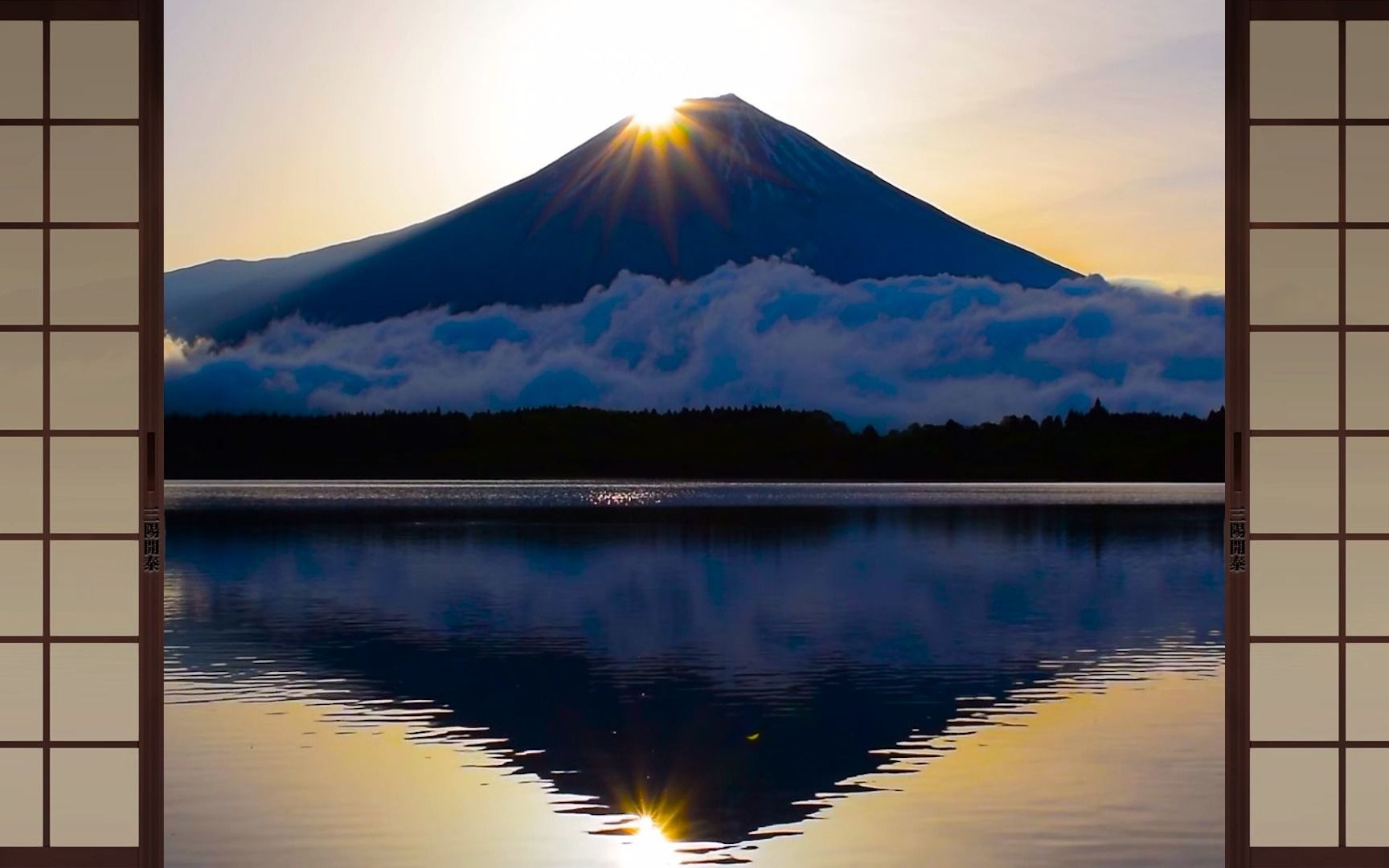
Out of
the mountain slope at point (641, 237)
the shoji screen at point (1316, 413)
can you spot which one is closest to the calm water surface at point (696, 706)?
the shoji screen at point (1316, 413)

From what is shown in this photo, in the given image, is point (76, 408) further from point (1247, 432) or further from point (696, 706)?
point (696, 706)

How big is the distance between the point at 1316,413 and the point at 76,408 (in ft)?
10.8

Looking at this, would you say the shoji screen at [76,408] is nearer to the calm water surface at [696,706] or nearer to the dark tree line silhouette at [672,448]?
the calm water surface at [696,706]

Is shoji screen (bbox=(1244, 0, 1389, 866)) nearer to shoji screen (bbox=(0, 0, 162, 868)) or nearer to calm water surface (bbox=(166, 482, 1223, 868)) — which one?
calm water surface (bbox=(166, 482, 1223, 868))

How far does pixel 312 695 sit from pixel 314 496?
57300 millimetres

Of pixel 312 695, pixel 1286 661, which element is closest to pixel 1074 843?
pixel 1286 661

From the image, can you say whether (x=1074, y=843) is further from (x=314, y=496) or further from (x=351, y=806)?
(x=314, y=496)

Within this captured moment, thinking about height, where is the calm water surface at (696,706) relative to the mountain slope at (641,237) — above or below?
below

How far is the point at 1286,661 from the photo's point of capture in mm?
4172

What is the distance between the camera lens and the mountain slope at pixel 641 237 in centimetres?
9831

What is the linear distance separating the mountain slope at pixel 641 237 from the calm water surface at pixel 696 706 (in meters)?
62.1

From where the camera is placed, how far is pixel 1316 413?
4.19 meters

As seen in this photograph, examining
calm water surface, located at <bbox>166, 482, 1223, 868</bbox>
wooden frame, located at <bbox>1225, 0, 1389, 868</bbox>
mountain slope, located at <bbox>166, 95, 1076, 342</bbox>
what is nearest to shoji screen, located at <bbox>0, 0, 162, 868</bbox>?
calm water surface, located at <bbox>166, 482, 1223, 868</bbox>

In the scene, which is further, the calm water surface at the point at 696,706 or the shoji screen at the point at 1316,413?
the calm water surface at the point at 696,706
